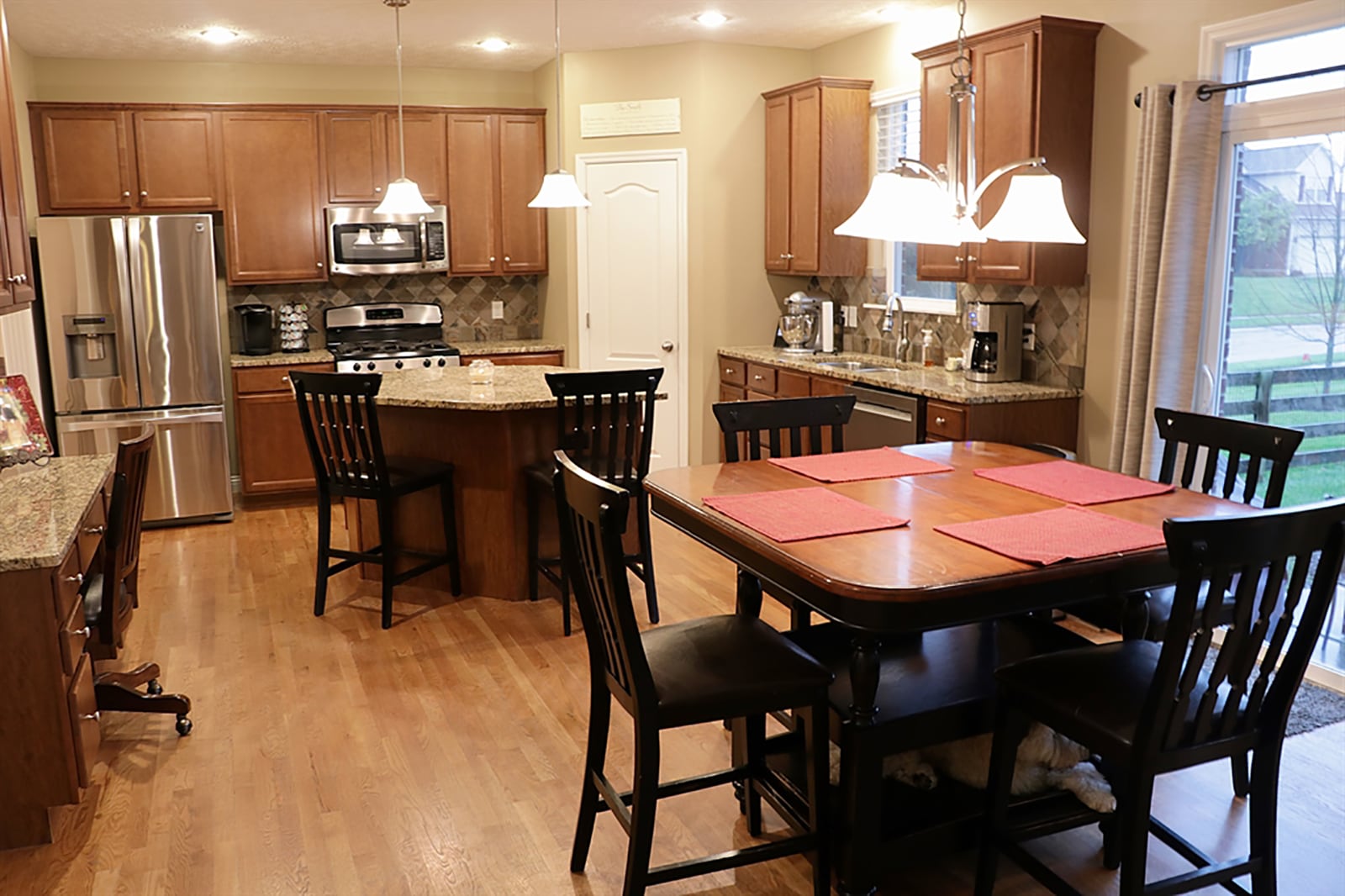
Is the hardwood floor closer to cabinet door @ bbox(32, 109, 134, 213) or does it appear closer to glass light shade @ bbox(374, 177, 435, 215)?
glass light shade @ bbox(374, 177, 435, 215)

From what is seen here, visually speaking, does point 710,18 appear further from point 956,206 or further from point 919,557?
point 919,557

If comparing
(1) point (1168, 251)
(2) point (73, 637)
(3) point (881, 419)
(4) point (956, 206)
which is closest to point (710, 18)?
(3) point (881, 419)

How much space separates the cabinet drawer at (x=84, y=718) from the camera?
2.82 metres

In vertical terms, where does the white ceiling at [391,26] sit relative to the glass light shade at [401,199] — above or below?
above

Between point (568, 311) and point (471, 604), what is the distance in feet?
9.30

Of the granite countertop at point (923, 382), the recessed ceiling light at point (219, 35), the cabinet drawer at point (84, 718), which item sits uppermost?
the recessed ceiling light at point (219, 35)

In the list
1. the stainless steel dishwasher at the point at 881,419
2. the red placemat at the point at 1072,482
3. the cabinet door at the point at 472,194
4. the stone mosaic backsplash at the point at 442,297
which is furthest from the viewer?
the stone mosaic backsplash at the point at 442,297

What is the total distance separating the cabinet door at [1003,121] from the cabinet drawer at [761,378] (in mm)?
1475

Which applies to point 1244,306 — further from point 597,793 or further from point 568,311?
point 568,311

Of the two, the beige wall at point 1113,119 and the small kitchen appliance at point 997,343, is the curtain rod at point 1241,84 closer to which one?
the beige wall at point 1113,119

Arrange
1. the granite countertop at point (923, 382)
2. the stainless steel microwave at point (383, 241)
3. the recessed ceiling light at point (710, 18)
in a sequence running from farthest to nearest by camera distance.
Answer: the stainless steel microwave at point (383, 241) → the recessed ceiling light at point (710, 18) → the granite countertop at point (923, 382)

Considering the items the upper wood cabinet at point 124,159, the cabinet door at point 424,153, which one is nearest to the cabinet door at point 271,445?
the upper wood cabinet at point 124,159

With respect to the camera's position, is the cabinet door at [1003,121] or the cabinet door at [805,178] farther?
the cabinet door at [805,178]

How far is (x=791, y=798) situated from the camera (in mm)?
2643
